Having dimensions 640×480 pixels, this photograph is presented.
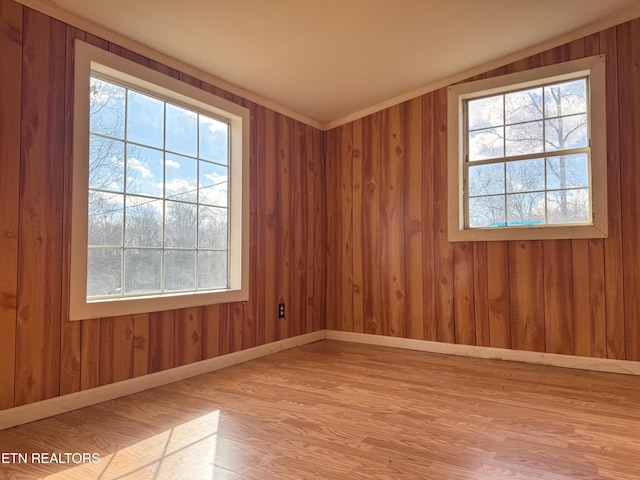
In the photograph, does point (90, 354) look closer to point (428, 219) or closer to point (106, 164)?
point (106, 164)

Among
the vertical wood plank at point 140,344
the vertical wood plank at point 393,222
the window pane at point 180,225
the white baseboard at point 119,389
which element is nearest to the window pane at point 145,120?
the window pane at point 180,225

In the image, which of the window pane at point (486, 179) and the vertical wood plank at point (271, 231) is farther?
the vertical wood plank at point (271, 231)

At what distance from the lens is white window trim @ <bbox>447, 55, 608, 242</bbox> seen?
3.19m

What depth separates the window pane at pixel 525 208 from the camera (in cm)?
344

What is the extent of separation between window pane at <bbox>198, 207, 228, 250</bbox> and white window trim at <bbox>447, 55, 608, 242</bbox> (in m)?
1.98

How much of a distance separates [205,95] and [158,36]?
57 centimetres

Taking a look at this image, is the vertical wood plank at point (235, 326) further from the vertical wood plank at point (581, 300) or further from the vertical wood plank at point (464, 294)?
the vertical wood plank at point (581, 300)

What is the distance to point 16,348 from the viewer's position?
2.15 m

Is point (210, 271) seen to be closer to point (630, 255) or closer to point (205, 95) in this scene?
point (205, 95)

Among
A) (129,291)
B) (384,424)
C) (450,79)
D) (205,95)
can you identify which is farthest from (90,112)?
(450,79)

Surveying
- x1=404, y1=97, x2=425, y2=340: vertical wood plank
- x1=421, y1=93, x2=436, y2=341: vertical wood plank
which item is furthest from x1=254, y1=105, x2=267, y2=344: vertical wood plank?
x1=421, y1=93, x2=436, y2=341: vertical wood plank

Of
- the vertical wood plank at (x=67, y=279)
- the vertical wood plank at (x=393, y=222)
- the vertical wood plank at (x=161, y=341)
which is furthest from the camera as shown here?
the vertical wood plank at (x=393, y=222)

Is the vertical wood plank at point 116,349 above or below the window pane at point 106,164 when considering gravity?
below

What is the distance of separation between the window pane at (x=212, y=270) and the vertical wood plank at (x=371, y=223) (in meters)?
1.49
